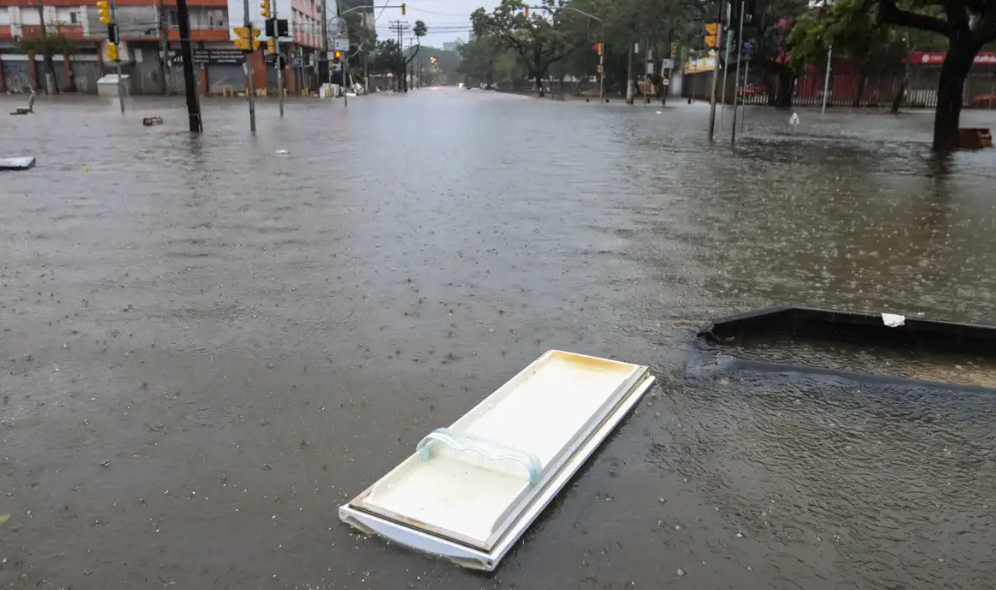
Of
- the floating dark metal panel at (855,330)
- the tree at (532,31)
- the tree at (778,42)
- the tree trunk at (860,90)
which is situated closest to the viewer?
the floating dark metal panel at (855,330)

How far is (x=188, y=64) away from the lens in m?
22.0

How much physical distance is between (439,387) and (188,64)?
20218 mm

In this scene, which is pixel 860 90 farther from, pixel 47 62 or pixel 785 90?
pixel 47 62

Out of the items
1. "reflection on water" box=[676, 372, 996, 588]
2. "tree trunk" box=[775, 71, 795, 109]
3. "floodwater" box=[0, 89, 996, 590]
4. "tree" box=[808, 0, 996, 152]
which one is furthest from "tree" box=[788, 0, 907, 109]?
"tree trunk" box=[775, 71, 795, 109]

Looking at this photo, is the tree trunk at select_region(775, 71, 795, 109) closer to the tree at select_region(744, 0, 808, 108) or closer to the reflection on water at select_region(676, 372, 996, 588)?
the tree at select_region(744, 0, 808, 108)

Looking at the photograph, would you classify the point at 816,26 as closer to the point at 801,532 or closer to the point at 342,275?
the point at 342,275

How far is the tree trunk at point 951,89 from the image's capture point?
20859mm

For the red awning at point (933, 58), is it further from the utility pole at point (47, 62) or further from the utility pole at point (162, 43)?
the utility pole at point (47, 62)

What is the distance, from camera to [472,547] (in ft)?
10.1

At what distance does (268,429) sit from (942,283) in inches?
234

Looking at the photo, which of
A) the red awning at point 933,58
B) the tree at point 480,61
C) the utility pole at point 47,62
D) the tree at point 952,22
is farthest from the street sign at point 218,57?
the tree at point 480,61

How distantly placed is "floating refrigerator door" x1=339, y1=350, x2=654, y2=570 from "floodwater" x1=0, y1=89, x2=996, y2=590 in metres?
0.08

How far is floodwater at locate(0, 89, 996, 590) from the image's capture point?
317cm

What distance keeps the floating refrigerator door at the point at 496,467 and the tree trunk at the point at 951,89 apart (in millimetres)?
20514
